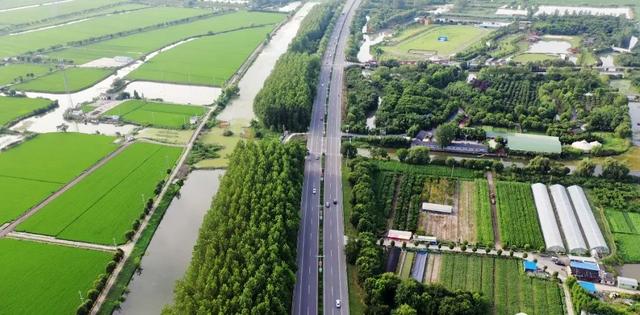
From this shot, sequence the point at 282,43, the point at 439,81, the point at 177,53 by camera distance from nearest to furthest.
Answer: the point at 439,81 → the point at 177,53 → the point at 282,43

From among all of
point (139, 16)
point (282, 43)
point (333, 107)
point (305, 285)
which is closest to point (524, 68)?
point (333, 107)

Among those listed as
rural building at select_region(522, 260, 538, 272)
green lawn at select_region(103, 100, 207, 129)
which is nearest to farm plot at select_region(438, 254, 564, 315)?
rural building at select_region(522, 260, 538, 272)

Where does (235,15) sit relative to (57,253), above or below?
above

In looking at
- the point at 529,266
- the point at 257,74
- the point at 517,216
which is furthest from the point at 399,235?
the point at 257,74

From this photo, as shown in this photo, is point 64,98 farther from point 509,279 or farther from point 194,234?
point 509,279

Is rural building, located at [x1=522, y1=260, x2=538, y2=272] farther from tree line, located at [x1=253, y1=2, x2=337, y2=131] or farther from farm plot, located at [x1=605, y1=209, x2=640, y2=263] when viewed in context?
tree line, located at [x1=253, y1=2, x2=337, y2=131]

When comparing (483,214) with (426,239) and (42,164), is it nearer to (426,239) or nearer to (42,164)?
(426,239)

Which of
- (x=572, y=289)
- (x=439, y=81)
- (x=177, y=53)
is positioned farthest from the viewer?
(x=177, y=53)
